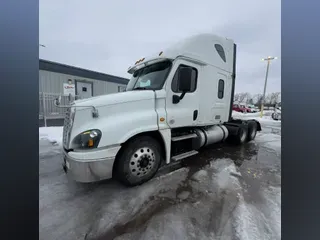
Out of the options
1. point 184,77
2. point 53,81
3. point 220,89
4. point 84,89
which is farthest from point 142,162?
point 84,89

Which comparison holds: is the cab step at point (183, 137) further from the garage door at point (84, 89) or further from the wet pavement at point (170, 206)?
the garage door at point (84, 89)

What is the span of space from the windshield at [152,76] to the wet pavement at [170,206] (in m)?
1.98

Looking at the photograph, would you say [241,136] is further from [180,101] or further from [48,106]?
[48,106]

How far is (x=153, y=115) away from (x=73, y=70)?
11.8 m

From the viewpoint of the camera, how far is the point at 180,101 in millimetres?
3494

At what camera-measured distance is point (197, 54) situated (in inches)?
150

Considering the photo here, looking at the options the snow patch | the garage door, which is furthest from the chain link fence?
the snow patch

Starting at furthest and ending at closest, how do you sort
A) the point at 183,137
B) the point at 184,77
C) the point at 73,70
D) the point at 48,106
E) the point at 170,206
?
the point at 73,70 → the point at 48,106 → the point at 183,137 → the point at 184,77 → the point at 170,206

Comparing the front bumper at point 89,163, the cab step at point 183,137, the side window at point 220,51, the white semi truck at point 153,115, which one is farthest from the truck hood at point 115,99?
the side window at point 220,51

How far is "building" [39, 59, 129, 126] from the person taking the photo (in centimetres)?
964

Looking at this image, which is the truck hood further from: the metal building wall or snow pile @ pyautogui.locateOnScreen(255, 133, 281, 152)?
the metal building wall

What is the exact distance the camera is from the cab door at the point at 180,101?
3.30 m
